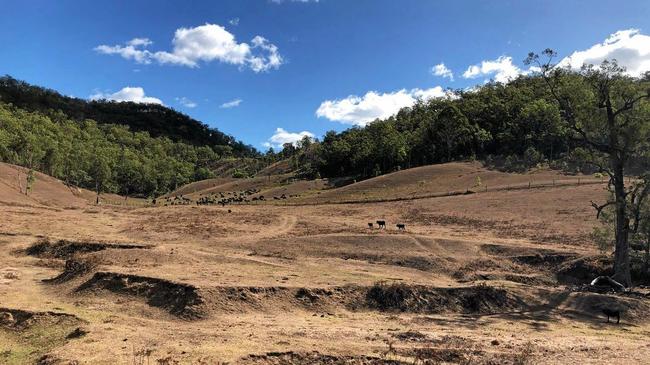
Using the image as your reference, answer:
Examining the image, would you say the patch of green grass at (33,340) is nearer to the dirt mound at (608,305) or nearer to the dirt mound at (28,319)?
the dirt mound at (28,319)

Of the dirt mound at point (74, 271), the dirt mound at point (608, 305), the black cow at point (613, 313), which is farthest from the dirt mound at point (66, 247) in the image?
the black cow at point (613, 313)

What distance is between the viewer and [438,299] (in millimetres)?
19922

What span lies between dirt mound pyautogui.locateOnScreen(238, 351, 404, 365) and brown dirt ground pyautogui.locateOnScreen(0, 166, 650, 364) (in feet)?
0.13

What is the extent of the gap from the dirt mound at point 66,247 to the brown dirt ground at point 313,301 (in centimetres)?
17

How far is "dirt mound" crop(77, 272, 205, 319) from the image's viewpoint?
16.3 meters

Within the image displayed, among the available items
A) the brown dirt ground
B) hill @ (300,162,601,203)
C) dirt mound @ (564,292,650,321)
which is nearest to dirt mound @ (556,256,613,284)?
the brown dirt ground

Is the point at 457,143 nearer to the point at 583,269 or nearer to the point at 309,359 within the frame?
the point at 583,269

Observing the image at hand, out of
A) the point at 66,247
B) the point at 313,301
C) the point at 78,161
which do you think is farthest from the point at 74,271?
the point at 78,161

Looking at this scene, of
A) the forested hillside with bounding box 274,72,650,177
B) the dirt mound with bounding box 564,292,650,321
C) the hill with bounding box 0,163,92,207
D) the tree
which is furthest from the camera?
the forested hillside with bounding box 274,72,650,177

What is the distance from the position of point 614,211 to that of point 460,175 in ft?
183

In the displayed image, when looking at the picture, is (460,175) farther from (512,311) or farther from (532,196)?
(512,311)

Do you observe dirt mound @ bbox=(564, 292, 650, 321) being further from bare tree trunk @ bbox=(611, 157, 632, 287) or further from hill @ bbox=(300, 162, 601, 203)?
hill @ bbox=(300, 162, 601, 203)

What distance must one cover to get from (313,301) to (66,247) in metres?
18.7

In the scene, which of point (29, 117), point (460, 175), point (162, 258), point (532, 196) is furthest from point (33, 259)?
point (29, 117)
